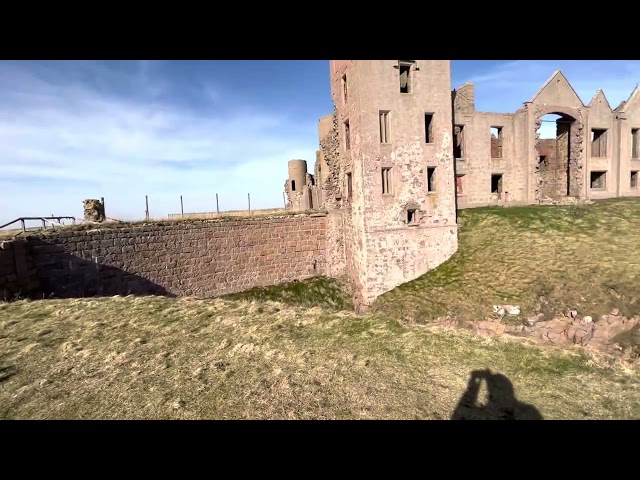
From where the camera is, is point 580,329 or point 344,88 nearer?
point 580,329

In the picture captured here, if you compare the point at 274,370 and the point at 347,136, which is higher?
the point at 347,136

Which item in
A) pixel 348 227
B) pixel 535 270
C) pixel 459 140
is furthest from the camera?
pixel 459 140

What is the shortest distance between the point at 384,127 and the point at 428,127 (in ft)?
9.08

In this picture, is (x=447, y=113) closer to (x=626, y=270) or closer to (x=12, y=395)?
(x=626, y=270)

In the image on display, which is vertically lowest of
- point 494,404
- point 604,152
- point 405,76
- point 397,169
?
point 494,404

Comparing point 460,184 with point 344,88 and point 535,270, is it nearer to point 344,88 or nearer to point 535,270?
Answer: point 535,270

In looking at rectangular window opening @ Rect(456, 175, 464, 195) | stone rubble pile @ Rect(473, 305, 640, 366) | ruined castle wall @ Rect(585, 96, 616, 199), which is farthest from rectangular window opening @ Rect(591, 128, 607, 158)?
stone rubble pile @ Rect(473, 305, 640, 366)

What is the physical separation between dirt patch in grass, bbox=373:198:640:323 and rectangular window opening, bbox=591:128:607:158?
891 centimetres

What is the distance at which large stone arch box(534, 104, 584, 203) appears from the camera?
77.9 feet

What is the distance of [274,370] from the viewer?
19.1 feet

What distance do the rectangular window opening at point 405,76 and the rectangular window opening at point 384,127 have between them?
189cm

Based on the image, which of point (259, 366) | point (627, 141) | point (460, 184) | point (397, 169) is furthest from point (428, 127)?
point (627, 141)

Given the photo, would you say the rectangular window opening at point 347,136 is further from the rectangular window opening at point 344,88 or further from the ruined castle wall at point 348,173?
the rectangular window opening at point 344,88
